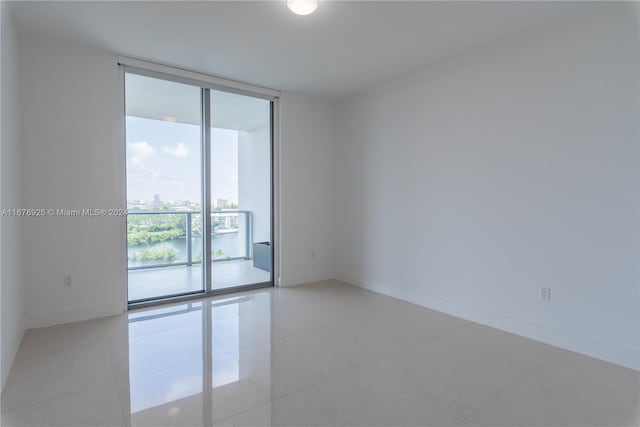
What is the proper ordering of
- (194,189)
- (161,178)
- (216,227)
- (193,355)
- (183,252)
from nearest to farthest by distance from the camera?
(193,355)
(161,178)
(194,189)
(216,227)
(183,252)

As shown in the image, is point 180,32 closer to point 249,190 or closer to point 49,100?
point 49,100

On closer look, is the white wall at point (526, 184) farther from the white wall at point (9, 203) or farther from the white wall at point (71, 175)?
the white wall at point (9, 203)

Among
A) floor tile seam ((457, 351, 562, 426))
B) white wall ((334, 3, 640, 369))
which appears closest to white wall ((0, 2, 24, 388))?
floor tile seam ((457, 351, 562, 426))

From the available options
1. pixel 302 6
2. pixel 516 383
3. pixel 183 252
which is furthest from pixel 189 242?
pixel 516 383

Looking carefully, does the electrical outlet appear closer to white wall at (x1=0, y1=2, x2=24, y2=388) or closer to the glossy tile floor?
the glossy tile floor

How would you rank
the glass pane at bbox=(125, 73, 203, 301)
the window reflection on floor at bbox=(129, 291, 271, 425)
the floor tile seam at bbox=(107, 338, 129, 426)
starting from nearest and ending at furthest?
1. the floor tile seam at bbox=(107, 338, 129, 426)
2. the window reflection on floor at bbox=(129, 291, 271, 425)
3. the glass pane at bbox=(125, 73, 203, 301)

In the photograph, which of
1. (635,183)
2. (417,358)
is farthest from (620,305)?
(417,358)

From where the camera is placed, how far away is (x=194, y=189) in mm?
3912

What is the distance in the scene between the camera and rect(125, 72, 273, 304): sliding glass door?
11.8 feet

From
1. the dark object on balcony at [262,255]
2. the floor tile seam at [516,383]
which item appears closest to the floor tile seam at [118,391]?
the floor tile seam at [516,383]

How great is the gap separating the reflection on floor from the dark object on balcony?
2.5 inches

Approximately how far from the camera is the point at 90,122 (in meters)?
3.09

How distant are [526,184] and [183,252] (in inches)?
159

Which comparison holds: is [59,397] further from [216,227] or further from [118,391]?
[216,227]
